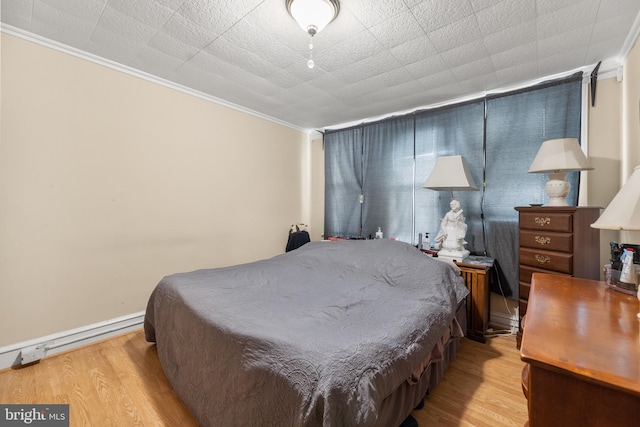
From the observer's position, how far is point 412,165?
125 inches

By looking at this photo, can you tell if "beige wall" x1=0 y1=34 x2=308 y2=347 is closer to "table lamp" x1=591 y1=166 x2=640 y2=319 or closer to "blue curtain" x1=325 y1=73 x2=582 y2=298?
"blue curtain" x1=325 y1=73 x2=582 y2=298

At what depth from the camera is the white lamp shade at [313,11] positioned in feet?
5.04

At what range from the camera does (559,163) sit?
1.96 metres

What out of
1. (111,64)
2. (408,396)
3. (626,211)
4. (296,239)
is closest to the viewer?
(626,211)

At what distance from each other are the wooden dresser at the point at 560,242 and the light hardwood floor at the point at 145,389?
658 mm

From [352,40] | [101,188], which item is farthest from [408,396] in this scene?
[101,188]

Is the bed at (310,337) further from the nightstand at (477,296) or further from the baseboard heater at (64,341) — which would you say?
the baseboard heater at (64,341)

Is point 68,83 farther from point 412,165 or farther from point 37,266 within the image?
point 412,165

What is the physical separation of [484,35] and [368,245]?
183cm

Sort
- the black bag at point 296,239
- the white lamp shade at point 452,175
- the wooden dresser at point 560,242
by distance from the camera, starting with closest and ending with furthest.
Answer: the wooden dresser at point 560,242, the white lamp shade at point 452,175, the black bag at point 296,239

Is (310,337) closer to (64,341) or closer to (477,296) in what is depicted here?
(477,296)

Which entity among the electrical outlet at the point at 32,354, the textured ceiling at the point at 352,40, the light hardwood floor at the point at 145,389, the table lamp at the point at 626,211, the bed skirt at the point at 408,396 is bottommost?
the light hardwood floor at the point at 145,389

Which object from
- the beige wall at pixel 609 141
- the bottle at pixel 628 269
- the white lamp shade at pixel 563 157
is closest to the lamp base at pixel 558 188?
the white lamp shade at pixel 563 157

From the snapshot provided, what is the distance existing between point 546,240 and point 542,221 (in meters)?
0.15
